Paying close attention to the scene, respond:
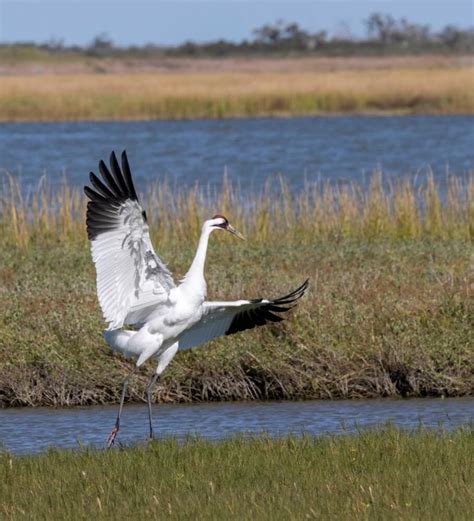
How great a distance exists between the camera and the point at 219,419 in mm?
9250

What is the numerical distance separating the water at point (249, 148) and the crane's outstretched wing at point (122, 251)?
1538 centimetres

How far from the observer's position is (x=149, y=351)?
29.0 ft

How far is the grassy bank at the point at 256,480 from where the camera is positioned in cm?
605

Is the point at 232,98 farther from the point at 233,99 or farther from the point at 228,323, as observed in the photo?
the point at 228,323

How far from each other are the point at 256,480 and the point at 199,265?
1.99 meters

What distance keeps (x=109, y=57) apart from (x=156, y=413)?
83.8 meters

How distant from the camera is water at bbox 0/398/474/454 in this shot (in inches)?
348

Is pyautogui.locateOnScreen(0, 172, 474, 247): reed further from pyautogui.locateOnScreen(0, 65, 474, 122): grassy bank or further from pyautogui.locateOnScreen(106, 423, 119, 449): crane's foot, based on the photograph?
pyautogui.locateOnScreen(0, 65, 474, 122): grassy bank

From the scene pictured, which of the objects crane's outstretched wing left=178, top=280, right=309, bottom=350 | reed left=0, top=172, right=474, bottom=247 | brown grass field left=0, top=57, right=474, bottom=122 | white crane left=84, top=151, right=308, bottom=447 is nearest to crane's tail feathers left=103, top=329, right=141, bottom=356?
white crane left=84, top=151, right=308, bottom=447

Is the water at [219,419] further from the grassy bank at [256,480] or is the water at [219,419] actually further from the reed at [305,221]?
the reed at [305,221]

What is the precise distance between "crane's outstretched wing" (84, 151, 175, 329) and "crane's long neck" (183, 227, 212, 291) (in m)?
0.16

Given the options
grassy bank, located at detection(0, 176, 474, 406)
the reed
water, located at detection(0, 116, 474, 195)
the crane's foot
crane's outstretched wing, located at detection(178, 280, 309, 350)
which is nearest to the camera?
the crane's foot

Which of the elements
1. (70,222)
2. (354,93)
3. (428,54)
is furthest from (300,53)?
(70,222)

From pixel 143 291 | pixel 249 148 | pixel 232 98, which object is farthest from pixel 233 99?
pixel 143 291
